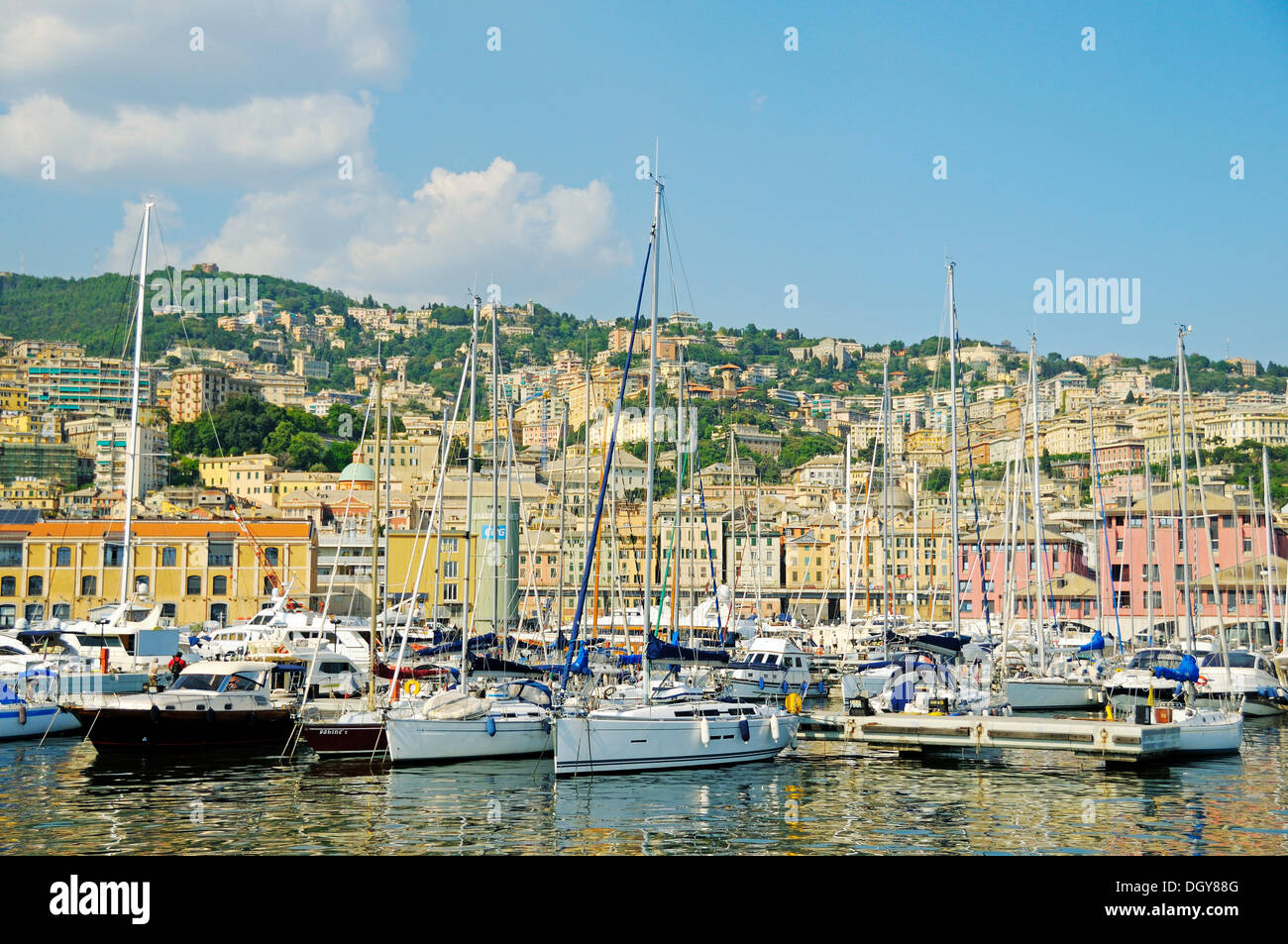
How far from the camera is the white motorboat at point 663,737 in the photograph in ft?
76.8

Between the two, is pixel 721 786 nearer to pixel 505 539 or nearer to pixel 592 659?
pixel 592 659

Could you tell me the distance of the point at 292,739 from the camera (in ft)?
90.8

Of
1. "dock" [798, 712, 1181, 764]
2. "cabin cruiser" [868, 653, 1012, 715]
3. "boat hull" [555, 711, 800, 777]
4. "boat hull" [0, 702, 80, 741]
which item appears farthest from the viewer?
"cabin cruiser" [868, 653, 1012, 715]

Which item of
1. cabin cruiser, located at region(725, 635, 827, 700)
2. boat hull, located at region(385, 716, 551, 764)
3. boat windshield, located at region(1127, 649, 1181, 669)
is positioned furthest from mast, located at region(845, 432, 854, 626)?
boat hull, located at region(385, 716, 551, 764)

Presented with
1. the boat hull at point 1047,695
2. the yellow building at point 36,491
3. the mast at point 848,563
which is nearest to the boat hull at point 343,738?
the boat hull at point 1047,695

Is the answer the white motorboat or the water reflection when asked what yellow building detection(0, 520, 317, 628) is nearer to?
the water reflection

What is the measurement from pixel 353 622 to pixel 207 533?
88.4 feet

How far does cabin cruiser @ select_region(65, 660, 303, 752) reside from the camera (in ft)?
86.2

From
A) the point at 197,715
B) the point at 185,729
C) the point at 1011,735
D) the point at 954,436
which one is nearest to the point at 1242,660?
the point at 954,436

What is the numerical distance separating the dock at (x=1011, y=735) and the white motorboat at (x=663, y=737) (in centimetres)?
281

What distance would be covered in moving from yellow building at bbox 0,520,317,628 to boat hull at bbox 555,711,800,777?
56.0 metres

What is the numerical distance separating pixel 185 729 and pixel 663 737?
10782mm
